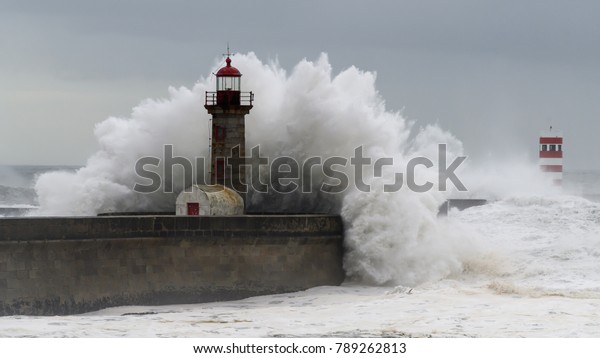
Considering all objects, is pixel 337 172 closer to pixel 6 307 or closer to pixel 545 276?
pixel 545 276

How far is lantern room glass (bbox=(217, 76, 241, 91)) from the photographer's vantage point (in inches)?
777

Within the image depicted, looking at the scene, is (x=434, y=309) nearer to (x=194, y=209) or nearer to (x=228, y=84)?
(x=194, y=209)

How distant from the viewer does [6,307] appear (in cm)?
1616

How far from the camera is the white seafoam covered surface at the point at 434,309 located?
15031 mm

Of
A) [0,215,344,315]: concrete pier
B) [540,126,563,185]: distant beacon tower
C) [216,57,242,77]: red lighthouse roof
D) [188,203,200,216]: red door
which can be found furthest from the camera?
[540,126,563,185]: distant beacon tower

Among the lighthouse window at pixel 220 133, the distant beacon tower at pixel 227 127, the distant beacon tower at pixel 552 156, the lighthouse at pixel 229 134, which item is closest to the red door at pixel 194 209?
the lighthouse at pixel 229 134

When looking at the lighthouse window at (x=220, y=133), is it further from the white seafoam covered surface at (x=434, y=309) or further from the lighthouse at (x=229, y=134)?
the white seafoam covered surface at (x=434, y=309)

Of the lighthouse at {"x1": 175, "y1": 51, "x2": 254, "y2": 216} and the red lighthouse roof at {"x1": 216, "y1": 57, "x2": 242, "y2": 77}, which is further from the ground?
the red lighthouse roof at {"x1": 216, "y1": 57, "x2": 242, "y2": 77}

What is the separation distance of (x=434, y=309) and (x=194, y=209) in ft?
13.2

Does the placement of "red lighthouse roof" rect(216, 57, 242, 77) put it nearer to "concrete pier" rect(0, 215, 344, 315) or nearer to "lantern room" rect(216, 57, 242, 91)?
"lantern room" rect(216, 57, 242, 91)

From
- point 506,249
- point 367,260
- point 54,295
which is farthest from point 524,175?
point 54,295

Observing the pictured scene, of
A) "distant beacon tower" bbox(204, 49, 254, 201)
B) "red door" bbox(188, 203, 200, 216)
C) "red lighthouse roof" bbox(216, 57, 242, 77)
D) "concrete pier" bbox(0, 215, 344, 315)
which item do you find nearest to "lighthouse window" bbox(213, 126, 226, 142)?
A: "distant beacon tower" bbox(204, 49, 254, 201)

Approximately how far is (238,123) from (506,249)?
4.20m

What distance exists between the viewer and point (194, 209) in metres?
19.0
